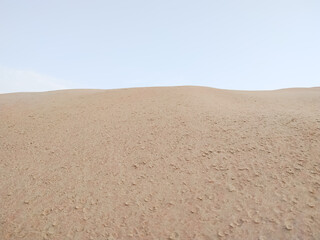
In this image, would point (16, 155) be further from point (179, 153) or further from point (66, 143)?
point (179, 153)

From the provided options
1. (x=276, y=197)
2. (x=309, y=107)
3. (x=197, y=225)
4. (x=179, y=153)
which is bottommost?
(x=197, y=225)

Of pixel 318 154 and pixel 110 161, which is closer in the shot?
pixel 318 154

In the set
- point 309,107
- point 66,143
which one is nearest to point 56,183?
point 66,143

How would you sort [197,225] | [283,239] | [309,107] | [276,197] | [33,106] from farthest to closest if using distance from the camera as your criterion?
[33,106], [309,107], [276,197], [197,225], [283,239]

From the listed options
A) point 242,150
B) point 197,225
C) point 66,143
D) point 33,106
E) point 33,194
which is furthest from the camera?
point 33,106

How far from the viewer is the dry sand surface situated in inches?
75.8

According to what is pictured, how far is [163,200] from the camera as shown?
2199 millimetres

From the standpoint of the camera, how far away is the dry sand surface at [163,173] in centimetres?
192

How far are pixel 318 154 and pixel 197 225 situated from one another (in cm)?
165

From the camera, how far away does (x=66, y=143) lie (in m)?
3.39

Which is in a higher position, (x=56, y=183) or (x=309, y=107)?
(x=309, y=107)

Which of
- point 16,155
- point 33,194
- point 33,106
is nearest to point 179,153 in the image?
point 33,194

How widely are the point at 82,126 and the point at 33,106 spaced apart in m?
1.88

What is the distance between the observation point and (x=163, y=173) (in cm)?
258
